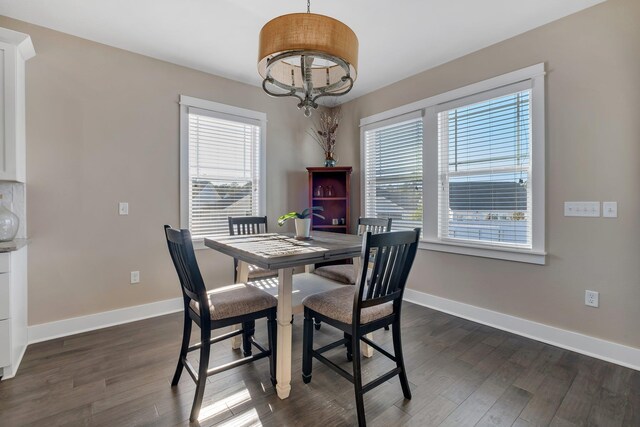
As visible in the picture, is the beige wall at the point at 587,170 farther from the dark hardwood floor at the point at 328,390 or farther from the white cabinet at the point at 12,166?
the white cabinet at the point at 12,166

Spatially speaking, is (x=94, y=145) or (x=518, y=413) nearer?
(x=518, y=413)

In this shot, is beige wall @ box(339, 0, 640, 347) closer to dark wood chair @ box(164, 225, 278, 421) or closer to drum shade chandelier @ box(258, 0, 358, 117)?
drum shade chandelier @ box(258, 0, 358, 117)

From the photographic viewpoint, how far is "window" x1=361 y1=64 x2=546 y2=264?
2.64m

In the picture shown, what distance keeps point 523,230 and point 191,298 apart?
2.80 meters

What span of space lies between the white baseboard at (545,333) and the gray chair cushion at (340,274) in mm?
1336

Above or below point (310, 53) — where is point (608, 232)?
below

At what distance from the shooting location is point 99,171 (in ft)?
9.35

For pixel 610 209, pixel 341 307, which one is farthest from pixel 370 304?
pixel 610 209

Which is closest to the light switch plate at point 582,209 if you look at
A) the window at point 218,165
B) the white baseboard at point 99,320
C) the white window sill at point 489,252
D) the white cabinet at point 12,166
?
the white window sill at point 489,252

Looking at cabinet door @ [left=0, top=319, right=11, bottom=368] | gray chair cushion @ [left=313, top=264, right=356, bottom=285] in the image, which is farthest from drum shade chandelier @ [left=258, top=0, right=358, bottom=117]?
cabinet door @ [left=0, top=319, right=11, bottom=368]

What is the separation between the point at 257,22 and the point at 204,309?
235 centimetres

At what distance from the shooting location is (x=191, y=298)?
181 centimetres

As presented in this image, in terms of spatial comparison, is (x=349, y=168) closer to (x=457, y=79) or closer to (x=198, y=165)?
(x=457, y=79)

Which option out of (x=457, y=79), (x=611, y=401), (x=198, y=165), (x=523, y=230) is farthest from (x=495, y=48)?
(x=198, y=165)
